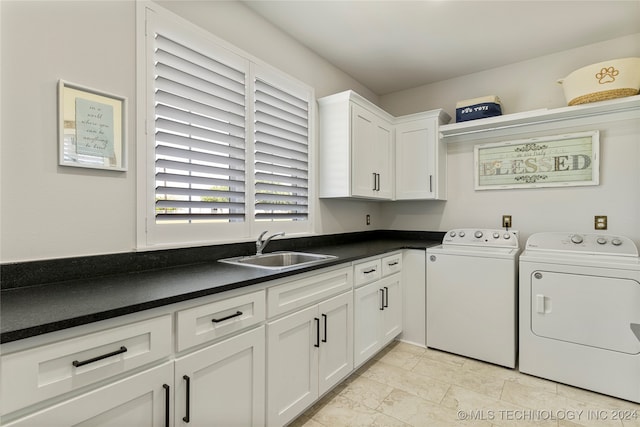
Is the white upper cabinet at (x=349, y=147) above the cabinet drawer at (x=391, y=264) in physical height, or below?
above

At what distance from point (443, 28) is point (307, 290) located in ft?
7.39

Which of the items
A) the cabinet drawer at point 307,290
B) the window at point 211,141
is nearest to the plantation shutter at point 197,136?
the window at point 211,141

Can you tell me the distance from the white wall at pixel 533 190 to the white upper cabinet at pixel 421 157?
242 millimetres

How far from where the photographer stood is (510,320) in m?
2.39

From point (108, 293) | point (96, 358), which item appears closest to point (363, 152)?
point (108, 293)

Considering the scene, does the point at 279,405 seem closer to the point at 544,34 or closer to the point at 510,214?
the point at 510,214

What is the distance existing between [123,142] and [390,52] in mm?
2325

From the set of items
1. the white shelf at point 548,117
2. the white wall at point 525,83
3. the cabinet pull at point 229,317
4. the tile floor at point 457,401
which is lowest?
the tile floor at point 457,401

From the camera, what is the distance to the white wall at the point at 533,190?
251 centimetres

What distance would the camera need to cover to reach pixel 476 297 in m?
2.52

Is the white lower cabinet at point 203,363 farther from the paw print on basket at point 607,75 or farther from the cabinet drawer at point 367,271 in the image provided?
the paw print on basket at point 607,75

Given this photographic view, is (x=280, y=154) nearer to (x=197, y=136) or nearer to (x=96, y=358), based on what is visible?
(x=197, y=136)

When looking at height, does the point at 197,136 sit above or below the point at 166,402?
above

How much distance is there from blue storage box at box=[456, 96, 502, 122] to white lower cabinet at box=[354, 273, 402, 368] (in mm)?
1634
